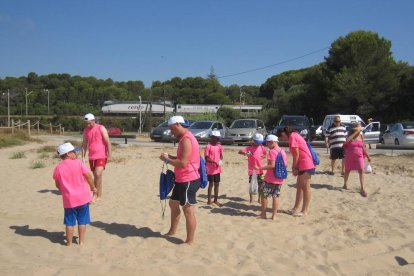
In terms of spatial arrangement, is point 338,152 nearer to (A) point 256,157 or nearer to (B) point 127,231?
(A) point 256,157

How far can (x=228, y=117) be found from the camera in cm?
5244

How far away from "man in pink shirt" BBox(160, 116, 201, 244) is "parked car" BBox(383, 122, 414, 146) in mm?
17713

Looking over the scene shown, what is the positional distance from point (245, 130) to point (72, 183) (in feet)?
59.1

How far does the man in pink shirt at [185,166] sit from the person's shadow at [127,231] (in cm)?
66

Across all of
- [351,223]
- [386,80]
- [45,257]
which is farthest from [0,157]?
[386,80]

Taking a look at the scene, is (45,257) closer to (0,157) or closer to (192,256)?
(192,256)

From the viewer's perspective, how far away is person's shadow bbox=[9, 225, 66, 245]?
19.7 feet

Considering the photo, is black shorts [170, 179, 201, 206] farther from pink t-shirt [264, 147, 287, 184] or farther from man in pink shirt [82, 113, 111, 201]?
man in pink shirt [82, 113, 111, 201]

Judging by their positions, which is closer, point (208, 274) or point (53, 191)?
point (208, 274)

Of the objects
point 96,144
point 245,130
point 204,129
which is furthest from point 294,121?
point 96,144

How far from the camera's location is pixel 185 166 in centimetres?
533

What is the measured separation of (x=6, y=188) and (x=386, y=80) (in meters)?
37.9

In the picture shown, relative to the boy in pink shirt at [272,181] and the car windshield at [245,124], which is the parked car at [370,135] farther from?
the boy in pink shirt at [272,181]

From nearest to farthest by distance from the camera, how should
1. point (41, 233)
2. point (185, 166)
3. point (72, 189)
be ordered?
point (185, 166) < point (72, 189) < point (41, 233)
